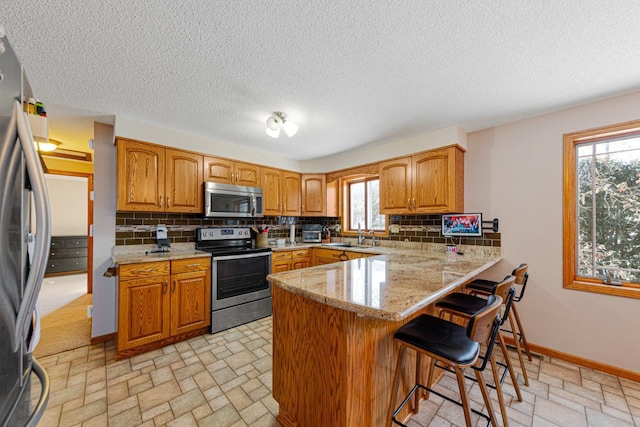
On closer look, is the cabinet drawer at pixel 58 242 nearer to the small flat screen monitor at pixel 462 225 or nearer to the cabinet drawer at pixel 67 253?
the cabinet drawer at pixel 67 253

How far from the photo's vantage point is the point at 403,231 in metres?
3.51

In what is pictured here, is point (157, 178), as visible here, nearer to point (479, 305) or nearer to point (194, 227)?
point (194, 227)

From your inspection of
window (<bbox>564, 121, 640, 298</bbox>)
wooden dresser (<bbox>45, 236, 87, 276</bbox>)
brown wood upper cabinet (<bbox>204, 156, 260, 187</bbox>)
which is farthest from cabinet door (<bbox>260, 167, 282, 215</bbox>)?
wooden dresser (<bbox>45, 236, 87, 276</bbox>)

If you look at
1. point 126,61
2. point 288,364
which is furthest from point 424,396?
point 126,61

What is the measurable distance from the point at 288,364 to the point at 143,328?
1.79m

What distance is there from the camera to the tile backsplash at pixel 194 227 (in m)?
2.81

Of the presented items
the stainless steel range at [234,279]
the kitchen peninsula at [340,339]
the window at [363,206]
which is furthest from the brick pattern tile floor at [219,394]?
the window at [363,206]

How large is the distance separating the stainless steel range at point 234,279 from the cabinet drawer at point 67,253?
14.2 ft

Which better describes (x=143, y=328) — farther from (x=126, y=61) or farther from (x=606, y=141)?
(x=606, y=141)

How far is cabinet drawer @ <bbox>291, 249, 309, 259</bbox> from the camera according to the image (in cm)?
368

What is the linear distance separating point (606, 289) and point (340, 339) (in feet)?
8.41

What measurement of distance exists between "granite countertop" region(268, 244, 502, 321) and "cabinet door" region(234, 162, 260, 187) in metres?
2.13

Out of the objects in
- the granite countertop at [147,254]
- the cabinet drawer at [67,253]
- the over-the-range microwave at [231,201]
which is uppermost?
the over-the-range microwave at [231,201]

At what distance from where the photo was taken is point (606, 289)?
2135 mm
